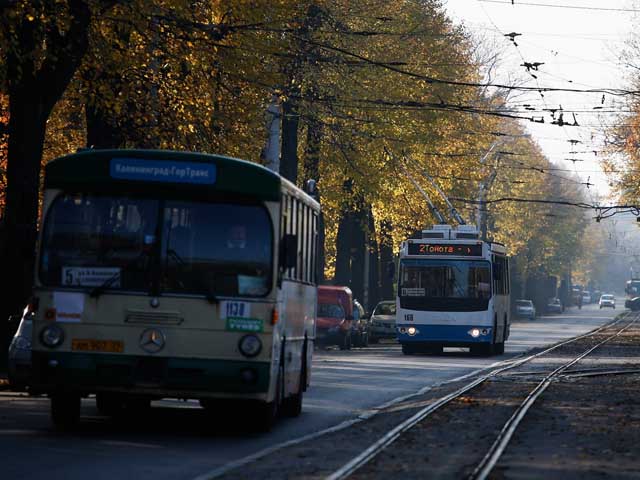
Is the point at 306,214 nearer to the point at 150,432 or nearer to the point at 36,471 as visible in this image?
the point at 150,432

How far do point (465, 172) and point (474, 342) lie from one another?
1758 centimetres

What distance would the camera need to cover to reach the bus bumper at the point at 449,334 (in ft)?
122

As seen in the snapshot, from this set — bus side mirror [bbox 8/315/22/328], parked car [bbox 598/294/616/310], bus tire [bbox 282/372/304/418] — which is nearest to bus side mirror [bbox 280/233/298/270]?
bus tire [bbox 282/372/304/418]

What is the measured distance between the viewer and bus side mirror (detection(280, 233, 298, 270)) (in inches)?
589

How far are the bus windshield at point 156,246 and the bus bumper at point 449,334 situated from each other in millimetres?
22740

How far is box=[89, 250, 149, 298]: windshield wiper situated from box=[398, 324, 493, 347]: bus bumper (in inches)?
911

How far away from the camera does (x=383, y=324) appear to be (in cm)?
5041

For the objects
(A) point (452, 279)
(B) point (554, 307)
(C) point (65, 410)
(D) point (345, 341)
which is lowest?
(C) point (65, 410)

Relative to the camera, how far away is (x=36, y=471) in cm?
1172

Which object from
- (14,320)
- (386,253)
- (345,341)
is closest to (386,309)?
(345,341)

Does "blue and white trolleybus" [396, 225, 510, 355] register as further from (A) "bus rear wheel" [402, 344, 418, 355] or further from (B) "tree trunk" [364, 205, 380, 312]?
(B) "tree trunk" [364, 205, 380, 312]

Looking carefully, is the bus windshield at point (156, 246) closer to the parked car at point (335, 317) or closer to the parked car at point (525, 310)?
the parked car at point (335, 317)

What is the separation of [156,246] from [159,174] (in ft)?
2.40

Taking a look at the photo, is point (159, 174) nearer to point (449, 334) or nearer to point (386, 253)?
point (449, 334)
